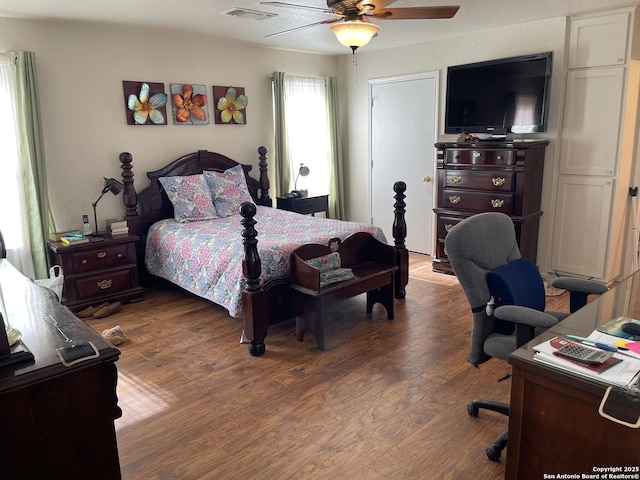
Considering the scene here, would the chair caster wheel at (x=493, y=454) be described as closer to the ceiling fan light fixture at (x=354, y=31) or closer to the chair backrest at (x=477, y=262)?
the chair backrest at (x=477, y=262)

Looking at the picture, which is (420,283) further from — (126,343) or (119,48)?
(119,48)

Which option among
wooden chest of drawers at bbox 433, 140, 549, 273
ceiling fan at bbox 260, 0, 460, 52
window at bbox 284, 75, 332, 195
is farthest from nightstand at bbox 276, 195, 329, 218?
ceiling fan at bbox 260, 0, 460, 52

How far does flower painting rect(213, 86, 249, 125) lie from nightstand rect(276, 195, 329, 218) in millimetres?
1017

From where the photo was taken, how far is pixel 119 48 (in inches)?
177

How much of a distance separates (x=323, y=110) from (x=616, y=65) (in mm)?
3228

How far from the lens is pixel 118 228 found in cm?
444

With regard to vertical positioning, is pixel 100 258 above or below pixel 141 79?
below

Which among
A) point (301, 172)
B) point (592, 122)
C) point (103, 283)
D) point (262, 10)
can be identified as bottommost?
point (103, 283)

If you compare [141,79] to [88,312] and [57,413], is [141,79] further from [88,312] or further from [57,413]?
[57,413]

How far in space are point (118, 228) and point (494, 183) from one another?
3494mm

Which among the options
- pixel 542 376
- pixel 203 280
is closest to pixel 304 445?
pixel 542 376

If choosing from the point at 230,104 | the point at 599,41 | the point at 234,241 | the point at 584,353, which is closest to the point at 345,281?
the point at 234,241

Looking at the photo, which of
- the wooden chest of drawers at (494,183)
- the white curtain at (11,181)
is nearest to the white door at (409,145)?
the wooden chest of drawers at (494,183)

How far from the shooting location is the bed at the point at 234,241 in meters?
3.28
